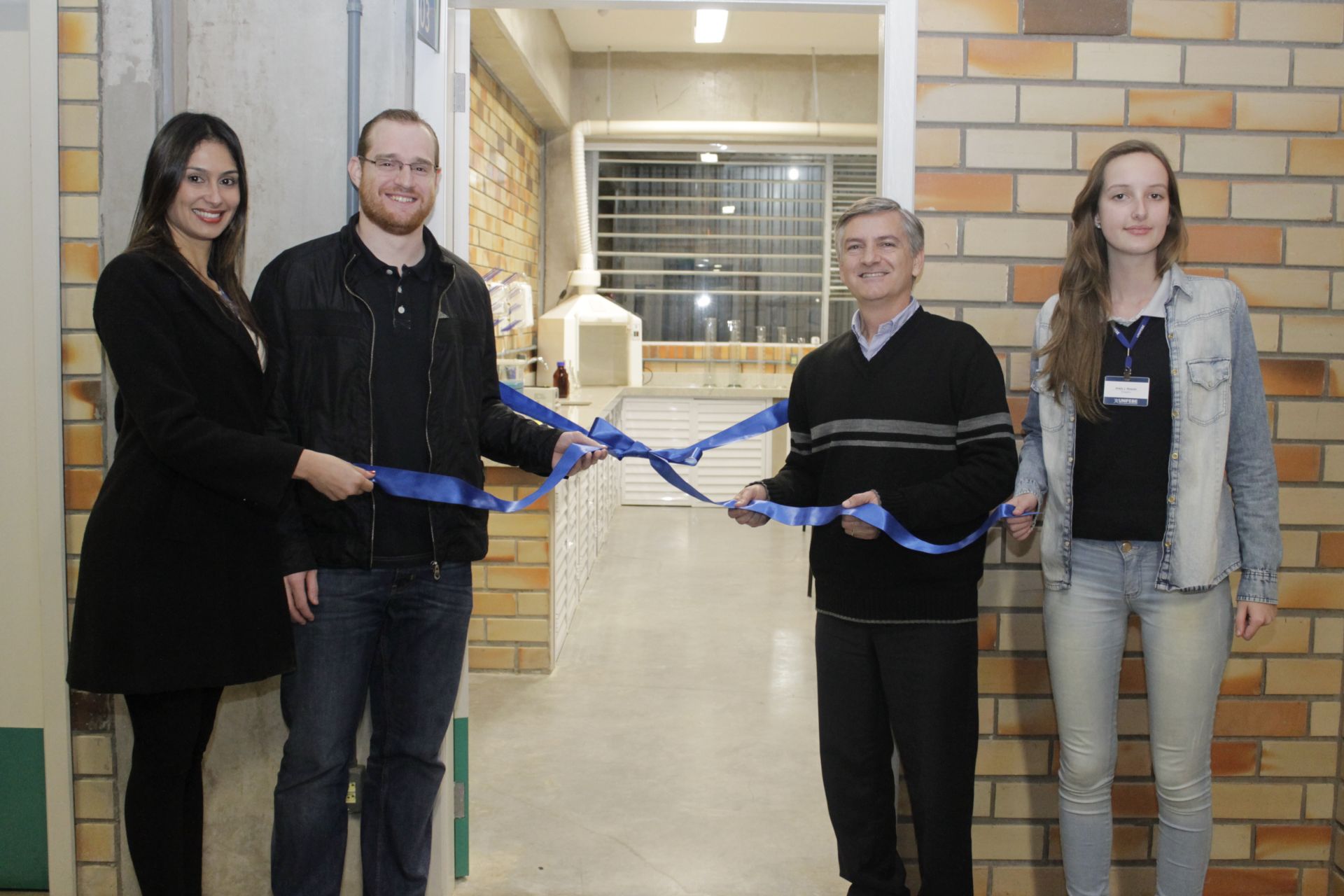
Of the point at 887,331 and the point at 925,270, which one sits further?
the point at 925,270

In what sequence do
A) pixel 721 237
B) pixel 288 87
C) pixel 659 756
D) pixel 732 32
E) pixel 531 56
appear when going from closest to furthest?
pixel 288 87, pixel 659 756, pixel 531 56, pixel 732 32, pixel 721 237

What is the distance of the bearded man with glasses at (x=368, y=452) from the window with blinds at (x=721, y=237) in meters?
7.01

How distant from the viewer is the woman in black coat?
1896 millimetres

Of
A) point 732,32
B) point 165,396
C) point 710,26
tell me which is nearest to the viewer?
point 165,396

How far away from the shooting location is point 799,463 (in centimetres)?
233

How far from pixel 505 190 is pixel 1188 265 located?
212 inches

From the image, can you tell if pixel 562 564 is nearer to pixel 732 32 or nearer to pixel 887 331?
pixel 887 331

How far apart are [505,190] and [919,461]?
18.4 feet

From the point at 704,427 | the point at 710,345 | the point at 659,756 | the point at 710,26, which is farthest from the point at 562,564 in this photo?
the point at 710,26

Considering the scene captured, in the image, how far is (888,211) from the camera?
215 cm

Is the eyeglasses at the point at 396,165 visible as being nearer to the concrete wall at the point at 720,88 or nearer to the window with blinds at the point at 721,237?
the concrete wall at the point at 720,88

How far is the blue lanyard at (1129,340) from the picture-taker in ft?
6.70

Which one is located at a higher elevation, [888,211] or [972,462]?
[888,211]

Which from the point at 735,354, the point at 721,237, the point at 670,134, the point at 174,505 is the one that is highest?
the point at 670,134
